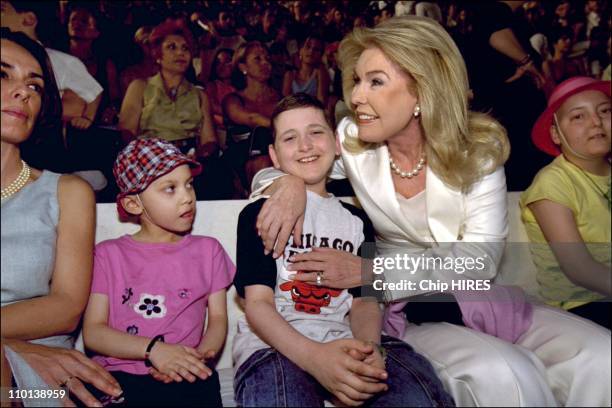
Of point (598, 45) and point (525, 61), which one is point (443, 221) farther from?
point (598, 45)

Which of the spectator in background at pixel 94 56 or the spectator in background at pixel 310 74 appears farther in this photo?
the spectator in background at pixel 310 74

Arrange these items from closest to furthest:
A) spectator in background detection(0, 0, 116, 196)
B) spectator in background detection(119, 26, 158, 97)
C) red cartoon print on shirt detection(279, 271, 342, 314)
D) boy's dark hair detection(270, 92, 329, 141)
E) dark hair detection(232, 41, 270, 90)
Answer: red cartoon print on shirt detection(279, 271, 342, 314)
boy's dark hair detection(270, 92, 329, 141)
spectator in background detection(0, 0, 116, 196)
spectator in background detection(119, 26, 158, 97)
dark hair detection(232, 41, 270, 90)

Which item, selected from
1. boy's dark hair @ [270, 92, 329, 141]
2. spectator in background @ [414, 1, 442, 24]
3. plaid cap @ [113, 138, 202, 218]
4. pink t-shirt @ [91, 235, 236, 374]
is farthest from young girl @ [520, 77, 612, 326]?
plaid cap @ [113, 138, 202, 218]

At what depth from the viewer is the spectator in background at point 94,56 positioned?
193cm

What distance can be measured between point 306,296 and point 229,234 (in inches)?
19.1

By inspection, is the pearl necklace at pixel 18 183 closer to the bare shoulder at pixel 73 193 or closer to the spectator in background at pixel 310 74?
the bare shoulder at pixel 73 193

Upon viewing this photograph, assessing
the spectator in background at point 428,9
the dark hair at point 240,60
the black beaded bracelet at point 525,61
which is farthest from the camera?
the black beaded bracelet at point 525,61

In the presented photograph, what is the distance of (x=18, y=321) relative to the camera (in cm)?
141

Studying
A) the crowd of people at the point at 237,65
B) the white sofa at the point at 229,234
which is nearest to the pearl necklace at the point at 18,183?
the crowd of people at the point at 237,65

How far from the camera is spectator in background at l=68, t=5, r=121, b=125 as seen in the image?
193 cm

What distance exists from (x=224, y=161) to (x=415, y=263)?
0.84 meters

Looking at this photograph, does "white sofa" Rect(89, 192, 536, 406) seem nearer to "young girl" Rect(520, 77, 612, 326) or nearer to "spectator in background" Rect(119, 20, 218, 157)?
"young girl" Rect(520, 77, 612, 326)

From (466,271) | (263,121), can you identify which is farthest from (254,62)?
(466,271)

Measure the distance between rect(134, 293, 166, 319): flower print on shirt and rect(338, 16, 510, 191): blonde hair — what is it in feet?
3.07
